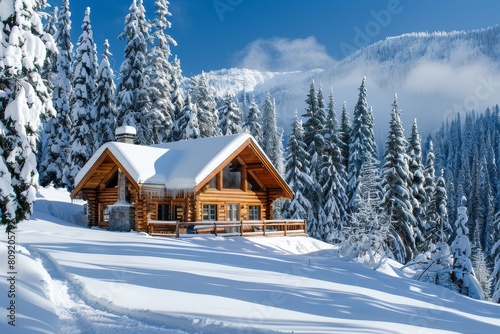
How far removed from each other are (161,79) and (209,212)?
63.5 ft

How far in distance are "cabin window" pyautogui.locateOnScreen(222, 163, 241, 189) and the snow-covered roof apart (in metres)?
1.94

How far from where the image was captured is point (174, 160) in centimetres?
2847

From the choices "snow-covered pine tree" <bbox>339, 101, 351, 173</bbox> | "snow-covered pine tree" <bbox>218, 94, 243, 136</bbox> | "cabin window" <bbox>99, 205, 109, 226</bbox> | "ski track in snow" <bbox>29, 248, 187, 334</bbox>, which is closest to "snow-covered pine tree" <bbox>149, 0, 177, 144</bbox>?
"snow-covered pine tree" <bbox>218, 94, 243, 136</bbox>

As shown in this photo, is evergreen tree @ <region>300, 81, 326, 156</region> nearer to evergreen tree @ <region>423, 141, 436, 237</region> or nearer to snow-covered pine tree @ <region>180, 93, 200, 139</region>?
snow-covered pine tree @ <region>180, 93, 200, 139</region>

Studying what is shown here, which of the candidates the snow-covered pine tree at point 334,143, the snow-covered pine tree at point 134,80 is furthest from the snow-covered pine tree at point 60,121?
the snow-covered pine tree at point 334,143

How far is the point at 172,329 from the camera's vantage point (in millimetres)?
8359

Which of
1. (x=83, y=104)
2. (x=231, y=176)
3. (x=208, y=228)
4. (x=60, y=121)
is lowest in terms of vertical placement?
(x=208, y=228)

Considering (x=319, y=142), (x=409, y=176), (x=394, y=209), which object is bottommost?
(x=394, y=209)

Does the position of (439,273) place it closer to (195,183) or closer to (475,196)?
(195,183)

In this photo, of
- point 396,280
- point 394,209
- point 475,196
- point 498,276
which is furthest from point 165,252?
point 475,196

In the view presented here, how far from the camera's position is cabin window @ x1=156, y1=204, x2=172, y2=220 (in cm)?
2681

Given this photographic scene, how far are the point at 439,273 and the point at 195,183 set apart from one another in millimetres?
13710

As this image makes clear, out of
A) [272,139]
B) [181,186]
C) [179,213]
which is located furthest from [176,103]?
[181,186]

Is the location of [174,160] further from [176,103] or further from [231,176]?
[176,103]
